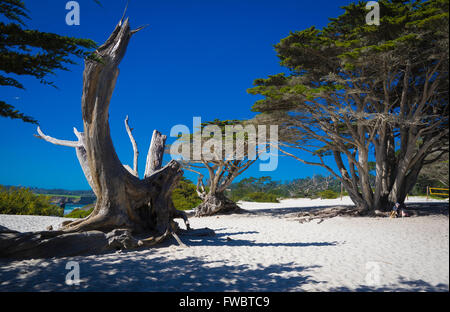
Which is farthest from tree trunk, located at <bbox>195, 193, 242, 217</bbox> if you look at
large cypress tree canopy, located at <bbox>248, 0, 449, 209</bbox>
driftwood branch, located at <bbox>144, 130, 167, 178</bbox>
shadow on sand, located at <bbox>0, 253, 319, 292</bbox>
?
shadow on sand, located at <bbox>0, 253, 319, 292</bbox>

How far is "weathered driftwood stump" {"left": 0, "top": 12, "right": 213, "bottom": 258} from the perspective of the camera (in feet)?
15.8

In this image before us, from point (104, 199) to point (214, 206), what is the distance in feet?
32.4

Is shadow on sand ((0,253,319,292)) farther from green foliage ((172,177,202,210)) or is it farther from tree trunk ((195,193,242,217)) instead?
green foliage ((172,177,202,210))

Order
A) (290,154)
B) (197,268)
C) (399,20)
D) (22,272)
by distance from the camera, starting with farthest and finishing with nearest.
Result: (290,154), (399,20), (197,268), (22,272)

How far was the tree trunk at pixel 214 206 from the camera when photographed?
15.4 metres

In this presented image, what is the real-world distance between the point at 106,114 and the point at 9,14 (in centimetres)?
310

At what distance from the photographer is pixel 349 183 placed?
→ 1344 cm

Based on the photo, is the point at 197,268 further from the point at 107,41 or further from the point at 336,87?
the point at 336,87

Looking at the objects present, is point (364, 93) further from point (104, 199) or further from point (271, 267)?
point (104, 199)

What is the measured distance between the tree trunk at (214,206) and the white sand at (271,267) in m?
9.28

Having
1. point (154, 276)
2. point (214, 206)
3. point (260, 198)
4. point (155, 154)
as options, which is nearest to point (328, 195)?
point (260, 198)

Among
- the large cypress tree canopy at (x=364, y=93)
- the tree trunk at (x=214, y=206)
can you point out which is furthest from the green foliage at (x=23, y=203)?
the large cypress tree canopy at (x=364, y=93)

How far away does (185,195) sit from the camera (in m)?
23.1

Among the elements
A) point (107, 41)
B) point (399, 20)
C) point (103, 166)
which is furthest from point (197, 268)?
point (399, 20)
